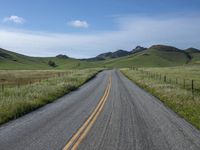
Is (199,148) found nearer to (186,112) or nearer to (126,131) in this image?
(126,131)

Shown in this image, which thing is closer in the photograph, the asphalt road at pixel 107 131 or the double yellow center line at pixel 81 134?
the double yellow center line at pixel 81 134

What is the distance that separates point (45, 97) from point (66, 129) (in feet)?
29.1

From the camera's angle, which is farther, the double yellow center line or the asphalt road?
the asphalt road

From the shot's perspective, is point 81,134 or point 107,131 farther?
point 107,131

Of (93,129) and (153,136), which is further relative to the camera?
(93,129)

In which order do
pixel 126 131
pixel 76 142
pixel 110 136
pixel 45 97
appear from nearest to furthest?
1. pixel 76 142
2. pixel 110 136
3. pixel 126 131
4. pixel 45 97

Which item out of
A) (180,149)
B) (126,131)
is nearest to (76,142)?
(126,131)

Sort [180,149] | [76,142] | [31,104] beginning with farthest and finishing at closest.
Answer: [31,104], [76,142], [180,149]

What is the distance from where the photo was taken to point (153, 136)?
28.0ft

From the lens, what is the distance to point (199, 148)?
7.30 m

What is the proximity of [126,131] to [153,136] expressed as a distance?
0.98m

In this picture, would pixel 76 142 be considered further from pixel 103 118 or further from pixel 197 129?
pixel 197 129

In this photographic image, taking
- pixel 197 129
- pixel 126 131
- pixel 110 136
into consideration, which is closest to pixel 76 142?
pixel 110 136

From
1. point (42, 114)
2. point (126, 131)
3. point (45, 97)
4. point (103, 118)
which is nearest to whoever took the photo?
point (126, 131)
